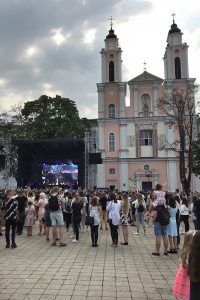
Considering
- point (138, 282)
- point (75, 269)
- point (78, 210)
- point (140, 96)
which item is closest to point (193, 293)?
point (138, 282)

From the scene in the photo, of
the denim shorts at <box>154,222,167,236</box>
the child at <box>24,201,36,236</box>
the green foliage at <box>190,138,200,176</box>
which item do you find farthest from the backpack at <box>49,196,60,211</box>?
the green foliage at <box>190,138,200,176</box>

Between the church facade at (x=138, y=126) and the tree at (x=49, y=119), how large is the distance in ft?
12.2

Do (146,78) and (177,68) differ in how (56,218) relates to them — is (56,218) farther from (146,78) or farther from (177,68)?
(177,68)

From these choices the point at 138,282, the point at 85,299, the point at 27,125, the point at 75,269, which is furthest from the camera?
the point at 27,125

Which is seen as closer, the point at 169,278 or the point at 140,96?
the point at 169,278

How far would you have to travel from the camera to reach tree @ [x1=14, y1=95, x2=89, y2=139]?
44312 mm

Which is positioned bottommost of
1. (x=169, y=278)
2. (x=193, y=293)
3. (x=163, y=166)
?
(x=169, y=278)

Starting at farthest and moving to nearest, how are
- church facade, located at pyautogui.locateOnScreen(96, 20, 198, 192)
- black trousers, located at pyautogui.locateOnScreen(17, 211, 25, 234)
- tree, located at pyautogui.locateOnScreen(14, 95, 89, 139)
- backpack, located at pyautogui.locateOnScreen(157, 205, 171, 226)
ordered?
church facade, located at pyautogui.locateOnScreen(96, 20, 198, 192), tree, located at pyautogui.locateOnScreen(14, 95, 89, 139), black trousers, located at pyautogui.locateOnScreen(17, 211, 25, 234), backpack, located at pyautogui.locateOnScreen(157, 205, 171, 226)

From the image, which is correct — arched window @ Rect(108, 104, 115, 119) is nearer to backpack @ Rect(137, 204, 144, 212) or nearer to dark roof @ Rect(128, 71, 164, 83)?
dark roof @ Rect(128, 71, 164, 83)

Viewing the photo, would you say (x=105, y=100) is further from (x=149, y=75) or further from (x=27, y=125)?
(x=27, y=125)

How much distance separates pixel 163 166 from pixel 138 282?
4025cm

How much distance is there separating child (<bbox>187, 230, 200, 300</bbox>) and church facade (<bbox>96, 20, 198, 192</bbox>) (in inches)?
1657

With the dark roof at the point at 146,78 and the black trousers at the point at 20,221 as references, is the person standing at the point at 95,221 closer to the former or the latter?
the black trousers at the point at 20,221

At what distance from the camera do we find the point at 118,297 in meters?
5.80
